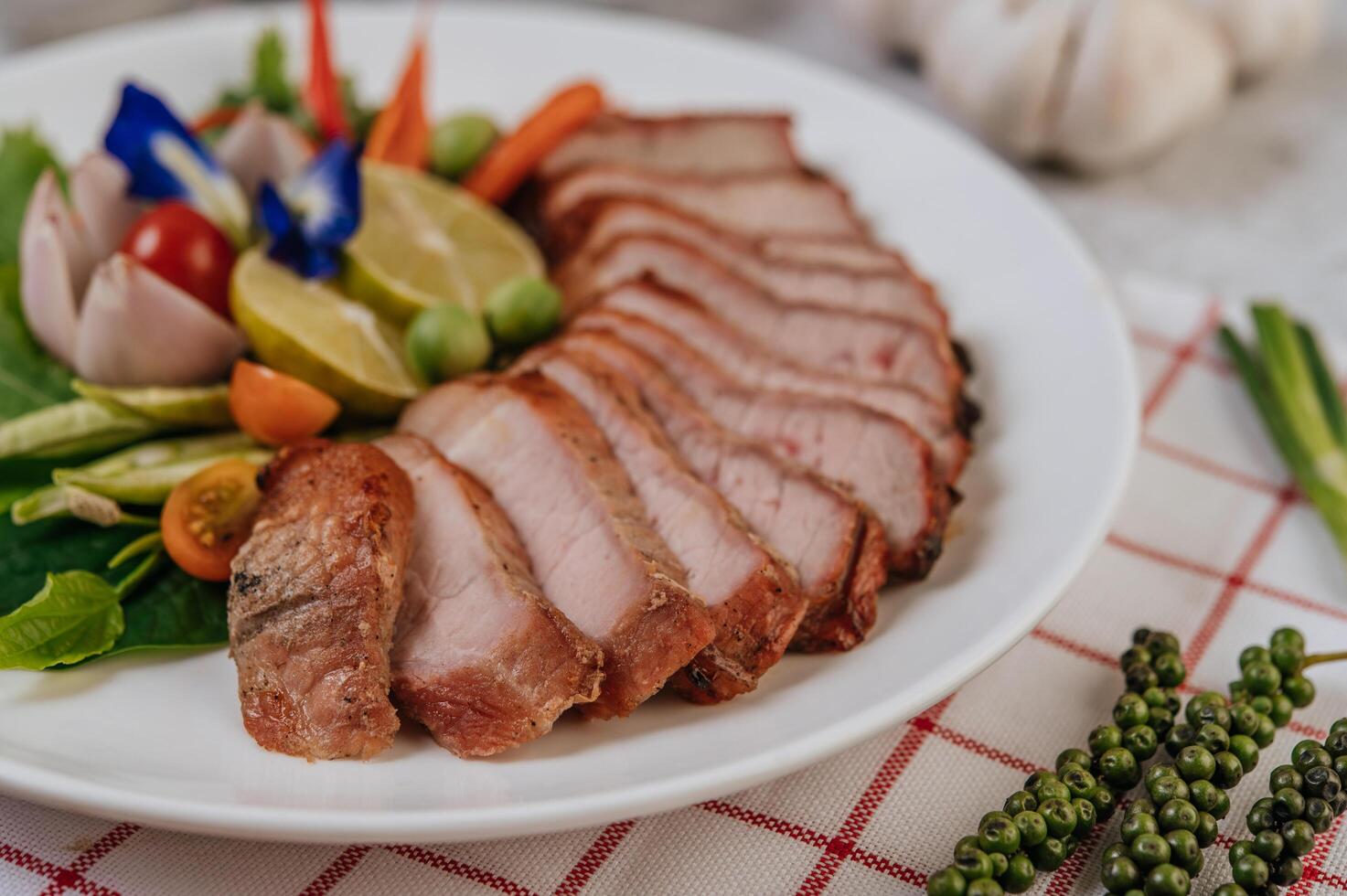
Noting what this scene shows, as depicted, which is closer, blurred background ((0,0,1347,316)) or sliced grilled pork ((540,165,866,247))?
sliced grilled pork ((540,165,866,247))

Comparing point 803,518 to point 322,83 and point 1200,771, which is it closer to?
point 1200,771

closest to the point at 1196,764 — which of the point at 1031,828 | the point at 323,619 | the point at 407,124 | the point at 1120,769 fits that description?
the point at 1120,769

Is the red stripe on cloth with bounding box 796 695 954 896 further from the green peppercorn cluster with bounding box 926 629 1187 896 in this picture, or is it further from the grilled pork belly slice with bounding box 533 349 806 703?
the grilled pork belly slice with bounding box 533 349 806 703

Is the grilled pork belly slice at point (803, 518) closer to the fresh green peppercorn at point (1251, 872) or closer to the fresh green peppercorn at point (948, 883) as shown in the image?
the fresh green peppercorn at point (948, 883)

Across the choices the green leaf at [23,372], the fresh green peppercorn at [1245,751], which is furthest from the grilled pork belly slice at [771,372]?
the green leaf at [23,372]

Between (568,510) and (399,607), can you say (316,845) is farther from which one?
(568,510)

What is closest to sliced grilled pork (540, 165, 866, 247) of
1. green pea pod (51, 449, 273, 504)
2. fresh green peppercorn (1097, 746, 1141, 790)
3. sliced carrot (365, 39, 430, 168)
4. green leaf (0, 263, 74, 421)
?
sliced carrot (365, 39, 430, 168)
